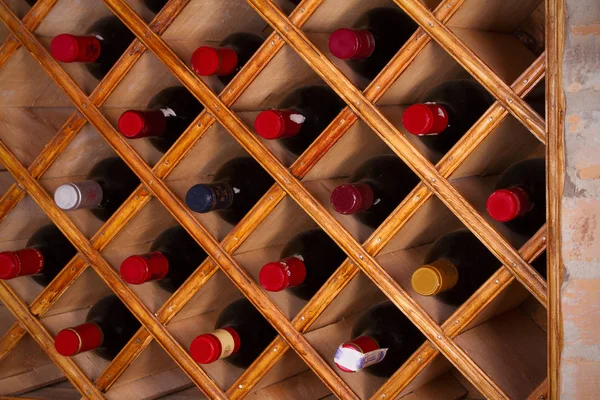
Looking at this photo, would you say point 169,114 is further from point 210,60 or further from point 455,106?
point 455,106

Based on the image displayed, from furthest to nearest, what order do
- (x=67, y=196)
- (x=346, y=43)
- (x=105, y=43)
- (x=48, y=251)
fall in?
(x=48, y=251), (x=105, y=43), (x=67, y=196), (x=346, y=43)

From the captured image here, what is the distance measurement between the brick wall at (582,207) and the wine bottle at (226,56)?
0.54 metres

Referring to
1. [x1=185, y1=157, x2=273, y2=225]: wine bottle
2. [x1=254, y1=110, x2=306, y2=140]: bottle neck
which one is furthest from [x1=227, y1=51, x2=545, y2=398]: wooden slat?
[x1=185, y1=157, x2=273, y2=225]: wine bottle

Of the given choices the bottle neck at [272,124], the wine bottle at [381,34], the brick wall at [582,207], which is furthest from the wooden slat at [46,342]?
the brick wall at [582,207]

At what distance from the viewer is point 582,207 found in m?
1.10

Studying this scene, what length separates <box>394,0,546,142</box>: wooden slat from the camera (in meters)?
1.14

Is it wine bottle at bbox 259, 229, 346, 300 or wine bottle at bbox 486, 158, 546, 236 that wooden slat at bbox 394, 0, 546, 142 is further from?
wine bottle at bbox 259, 229, 346, 300

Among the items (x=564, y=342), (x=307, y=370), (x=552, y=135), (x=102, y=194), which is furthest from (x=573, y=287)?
(x=102, y=194)

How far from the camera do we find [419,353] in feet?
4.21

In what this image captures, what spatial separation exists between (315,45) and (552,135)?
40 cm

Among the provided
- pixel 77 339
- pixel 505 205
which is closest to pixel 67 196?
pixel 77 339

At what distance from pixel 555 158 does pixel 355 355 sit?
419 millimetres

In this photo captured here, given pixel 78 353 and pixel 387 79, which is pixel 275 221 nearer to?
pixel 387 79

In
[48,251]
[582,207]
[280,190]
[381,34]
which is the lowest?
[582,207]
